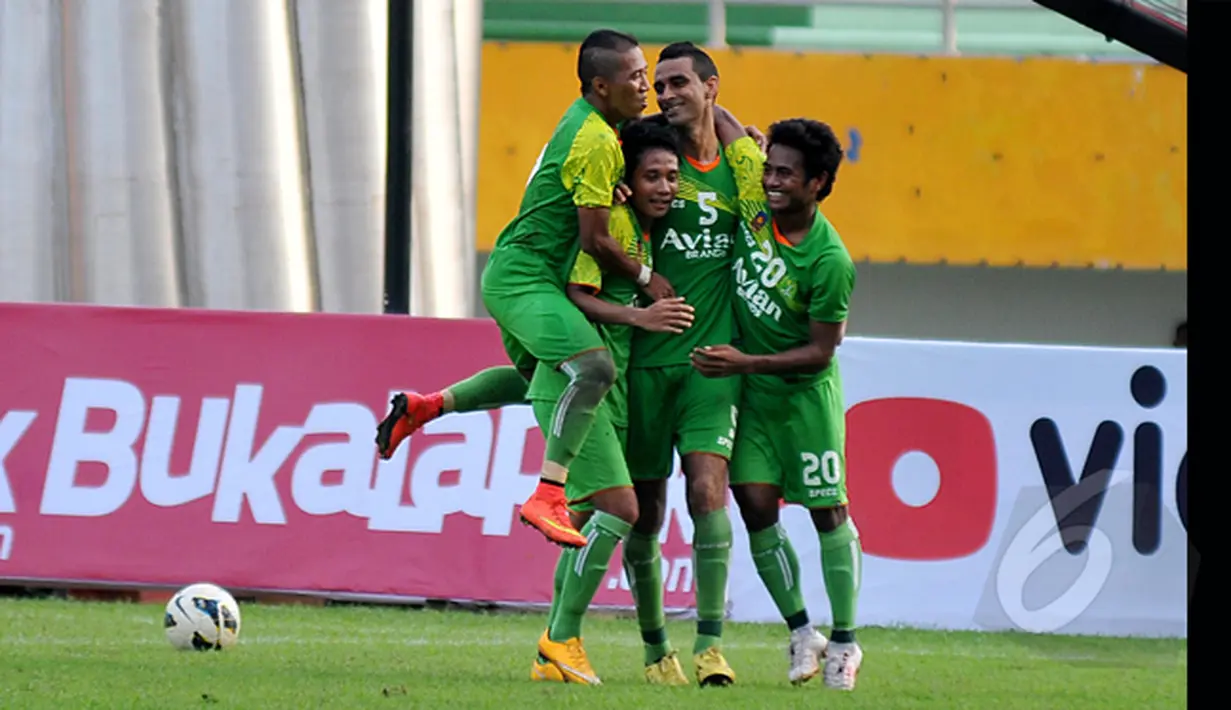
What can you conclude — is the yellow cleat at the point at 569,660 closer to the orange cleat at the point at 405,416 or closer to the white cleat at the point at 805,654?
the white cleat at the point at 805,654

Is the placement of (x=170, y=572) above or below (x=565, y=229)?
below

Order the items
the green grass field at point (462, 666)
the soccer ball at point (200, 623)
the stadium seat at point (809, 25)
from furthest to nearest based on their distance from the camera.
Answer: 1. the stadium seat at point (809, 25)
2. the soccer ball at point (200, 623)
3. the green grass field at point (462, 666)

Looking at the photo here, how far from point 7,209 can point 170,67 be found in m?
1.56

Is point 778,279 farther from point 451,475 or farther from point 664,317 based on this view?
point 451,475

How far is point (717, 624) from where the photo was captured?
6305mm

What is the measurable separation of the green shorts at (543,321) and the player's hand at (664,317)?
166 mm

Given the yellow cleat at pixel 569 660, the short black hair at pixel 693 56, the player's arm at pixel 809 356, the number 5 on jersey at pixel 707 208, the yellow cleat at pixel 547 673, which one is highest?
the short black hair at pixel 693 56

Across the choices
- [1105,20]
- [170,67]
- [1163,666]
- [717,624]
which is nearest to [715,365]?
[717,624]

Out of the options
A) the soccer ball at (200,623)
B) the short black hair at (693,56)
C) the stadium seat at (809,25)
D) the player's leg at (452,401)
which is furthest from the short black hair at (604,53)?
the stadium seat at (809,25)

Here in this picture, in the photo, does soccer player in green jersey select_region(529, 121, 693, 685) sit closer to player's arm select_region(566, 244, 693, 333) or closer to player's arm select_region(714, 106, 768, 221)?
player's arm select_region(566, 244, 693, 333)

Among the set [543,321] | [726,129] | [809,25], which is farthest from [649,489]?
[809,25]

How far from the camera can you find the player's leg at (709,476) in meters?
6.23

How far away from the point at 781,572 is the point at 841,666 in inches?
15.8
